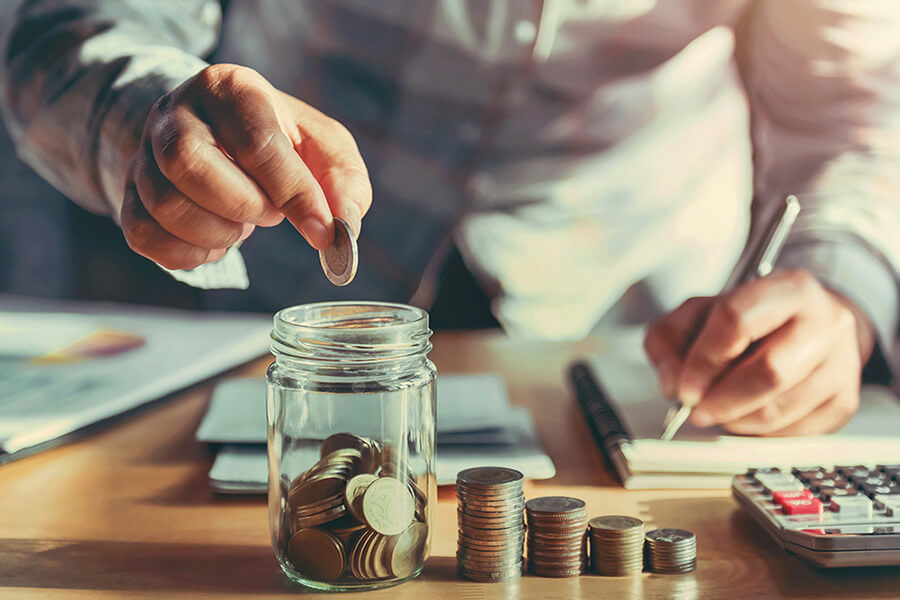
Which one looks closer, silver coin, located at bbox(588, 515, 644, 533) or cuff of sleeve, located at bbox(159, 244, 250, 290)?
silver coin, located at bbox(588, 515, 644, 533)

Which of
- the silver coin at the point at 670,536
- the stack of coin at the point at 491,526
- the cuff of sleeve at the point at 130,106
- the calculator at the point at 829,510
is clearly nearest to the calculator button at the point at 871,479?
the calculator at the point at 829,510

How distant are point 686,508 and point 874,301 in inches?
17.9

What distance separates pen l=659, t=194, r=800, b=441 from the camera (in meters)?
0.72

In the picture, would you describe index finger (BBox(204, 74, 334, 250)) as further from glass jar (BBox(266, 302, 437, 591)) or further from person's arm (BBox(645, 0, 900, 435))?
Result: person's arm (BBox(645, 0, 900, 435))

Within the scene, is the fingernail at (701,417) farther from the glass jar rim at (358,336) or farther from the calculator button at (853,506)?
the glass jar rim at (358,336)

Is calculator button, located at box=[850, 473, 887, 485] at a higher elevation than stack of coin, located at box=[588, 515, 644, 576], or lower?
higher

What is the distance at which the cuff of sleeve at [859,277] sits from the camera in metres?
0.91

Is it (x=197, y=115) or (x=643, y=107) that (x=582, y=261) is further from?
(x=197, y=115)

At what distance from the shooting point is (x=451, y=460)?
0.66m

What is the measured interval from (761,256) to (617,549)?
377mm

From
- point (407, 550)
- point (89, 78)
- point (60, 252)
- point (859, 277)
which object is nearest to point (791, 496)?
point (407, 550)

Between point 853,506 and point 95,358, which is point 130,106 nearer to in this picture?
point 95,358

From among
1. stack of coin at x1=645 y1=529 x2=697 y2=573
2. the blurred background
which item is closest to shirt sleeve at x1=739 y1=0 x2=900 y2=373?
stack of coin at x1=645 y1=529 x2=697 y2=573

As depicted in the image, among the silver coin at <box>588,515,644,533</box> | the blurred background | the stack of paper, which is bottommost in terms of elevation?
the blurred background
